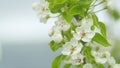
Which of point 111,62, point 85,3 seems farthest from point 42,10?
point 111,62

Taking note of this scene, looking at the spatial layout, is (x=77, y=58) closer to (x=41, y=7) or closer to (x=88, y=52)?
(x=88, y=52)

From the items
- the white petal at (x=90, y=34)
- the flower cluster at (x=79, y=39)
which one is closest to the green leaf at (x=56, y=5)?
the flower cluster at (x=79, y=39)

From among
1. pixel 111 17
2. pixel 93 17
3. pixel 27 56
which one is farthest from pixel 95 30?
Answer: pixel 27 56

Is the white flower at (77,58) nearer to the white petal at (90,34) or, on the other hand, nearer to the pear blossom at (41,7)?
the white petal at (90,34)

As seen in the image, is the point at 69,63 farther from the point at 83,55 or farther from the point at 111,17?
the point at 111,17

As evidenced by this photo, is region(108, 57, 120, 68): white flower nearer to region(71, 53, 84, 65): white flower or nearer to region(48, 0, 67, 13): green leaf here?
region(71, 53, 84, 65): white flower

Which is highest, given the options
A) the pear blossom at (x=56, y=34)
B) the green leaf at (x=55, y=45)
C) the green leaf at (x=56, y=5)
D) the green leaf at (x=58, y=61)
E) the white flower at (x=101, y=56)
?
the green leaf at (x=56, y=5)
